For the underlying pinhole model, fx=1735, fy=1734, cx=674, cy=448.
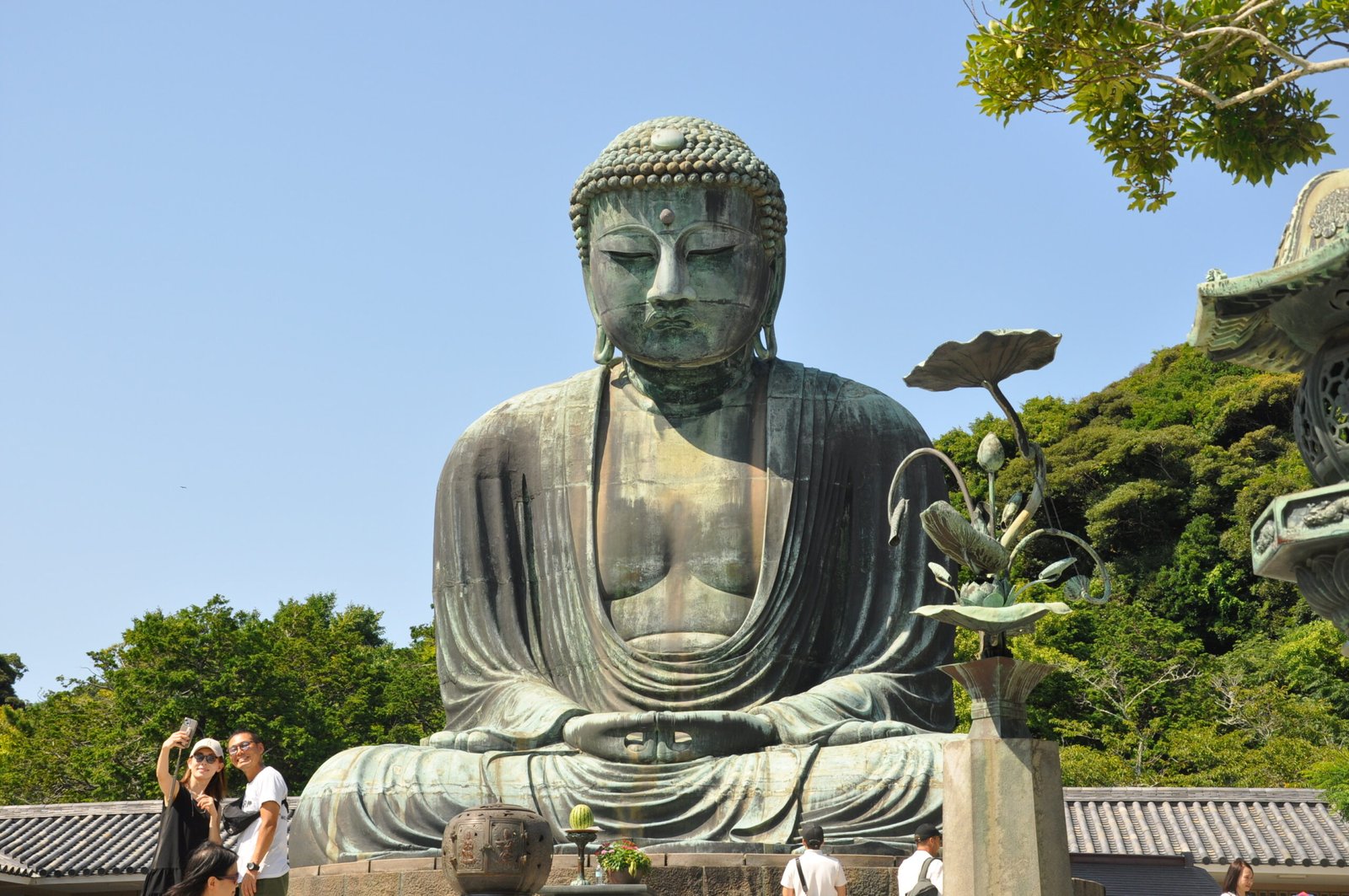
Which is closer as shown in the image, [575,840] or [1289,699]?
[575,840]

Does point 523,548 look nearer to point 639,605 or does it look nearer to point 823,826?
point 639,605

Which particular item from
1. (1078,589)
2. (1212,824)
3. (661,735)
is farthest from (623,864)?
(1212,824)

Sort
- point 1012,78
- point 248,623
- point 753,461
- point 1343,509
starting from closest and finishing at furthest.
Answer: point 1343,509
point 1012,78
point 753,461
point 248,623

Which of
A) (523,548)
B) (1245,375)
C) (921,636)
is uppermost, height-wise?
(1245,375)

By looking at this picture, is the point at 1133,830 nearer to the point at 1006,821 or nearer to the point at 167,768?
the point at 1006,821

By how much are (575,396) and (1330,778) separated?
32.9ft

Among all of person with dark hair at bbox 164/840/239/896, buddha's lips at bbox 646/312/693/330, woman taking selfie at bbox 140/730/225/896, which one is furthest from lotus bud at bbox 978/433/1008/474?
buddha's lips at bbox 646/312/693/330

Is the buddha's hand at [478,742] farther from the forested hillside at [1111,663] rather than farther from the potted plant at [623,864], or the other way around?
the forested hillside at [1111,663]

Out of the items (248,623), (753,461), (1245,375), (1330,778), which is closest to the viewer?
(753,461)

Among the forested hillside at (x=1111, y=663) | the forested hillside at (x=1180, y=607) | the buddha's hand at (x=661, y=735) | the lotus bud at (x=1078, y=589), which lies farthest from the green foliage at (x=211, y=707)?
the lotus bud at (x=1078, y=589)

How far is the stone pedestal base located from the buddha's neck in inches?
195

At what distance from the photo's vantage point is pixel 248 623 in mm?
28078

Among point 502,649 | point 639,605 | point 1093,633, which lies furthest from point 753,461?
point 1093,633

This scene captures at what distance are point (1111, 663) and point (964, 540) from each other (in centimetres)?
2234
